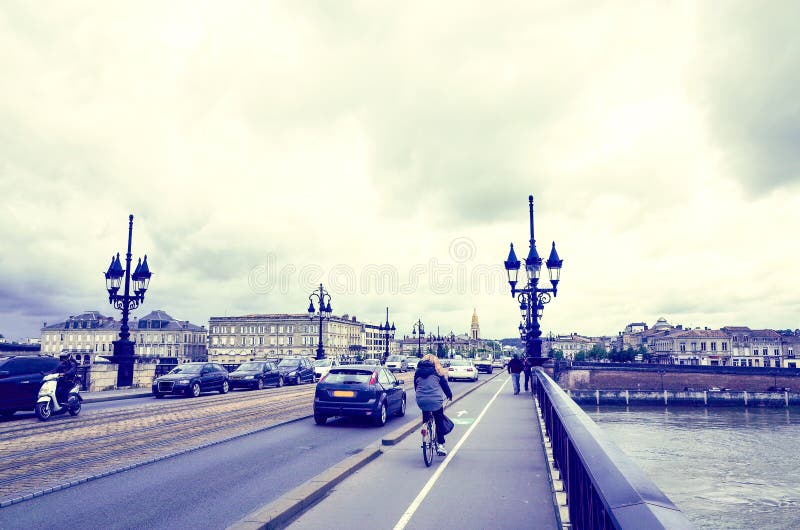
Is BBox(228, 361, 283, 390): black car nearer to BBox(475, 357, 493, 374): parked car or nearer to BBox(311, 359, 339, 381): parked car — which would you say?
BBox(311, 359, 339, 381): parked car

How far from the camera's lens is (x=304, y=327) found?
136m

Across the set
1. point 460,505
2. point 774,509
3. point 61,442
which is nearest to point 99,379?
point 61,442

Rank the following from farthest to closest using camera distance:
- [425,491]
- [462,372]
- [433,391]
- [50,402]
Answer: [462,372]
[50,402]
[433,391]
[425,491]

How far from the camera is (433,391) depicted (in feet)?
32.2

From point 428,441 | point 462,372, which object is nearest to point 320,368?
point 462,372

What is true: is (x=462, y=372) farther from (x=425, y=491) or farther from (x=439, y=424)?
(x=425, y=491)

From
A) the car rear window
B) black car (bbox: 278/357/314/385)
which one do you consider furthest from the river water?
black car (bbox: 278/357/314/385)

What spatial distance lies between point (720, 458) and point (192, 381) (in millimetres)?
33939

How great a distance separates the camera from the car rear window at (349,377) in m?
14.2

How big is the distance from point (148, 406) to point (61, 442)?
8.11 meters

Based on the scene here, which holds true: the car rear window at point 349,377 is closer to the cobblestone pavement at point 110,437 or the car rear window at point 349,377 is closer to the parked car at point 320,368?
the cobblestone pavement at point 110,437

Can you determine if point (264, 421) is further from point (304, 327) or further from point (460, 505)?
point (304, 327)

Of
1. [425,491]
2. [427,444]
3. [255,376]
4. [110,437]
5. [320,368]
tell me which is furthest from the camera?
[320,368]

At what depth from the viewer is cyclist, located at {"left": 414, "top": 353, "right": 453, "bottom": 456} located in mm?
9742
